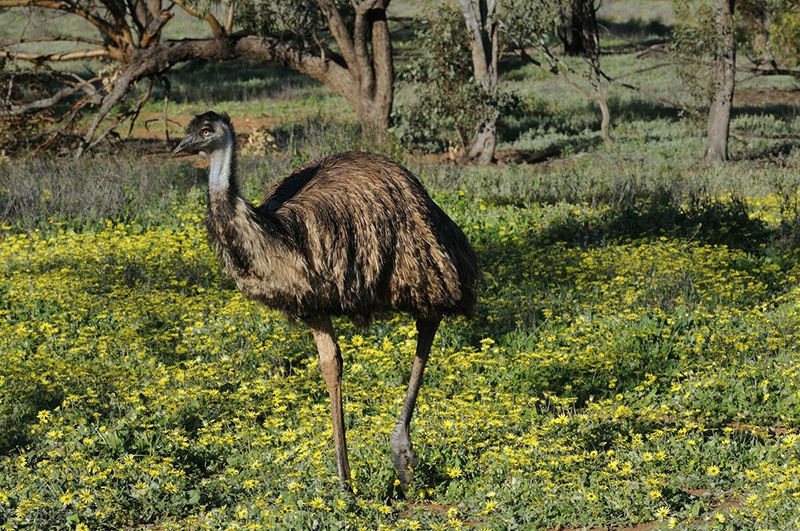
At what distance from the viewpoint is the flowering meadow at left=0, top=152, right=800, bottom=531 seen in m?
5.61

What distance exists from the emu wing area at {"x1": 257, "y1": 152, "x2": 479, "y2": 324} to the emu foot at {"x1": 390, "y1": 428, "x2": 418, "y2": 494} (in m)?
0.71

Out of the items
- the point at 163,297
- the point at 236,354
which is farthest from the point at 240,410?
the point at 163,297

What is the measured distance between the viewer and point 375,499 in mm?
5734

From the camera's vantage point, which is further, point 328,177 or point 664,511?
point 328,177

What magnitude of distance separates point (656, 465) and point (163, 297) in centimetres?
458

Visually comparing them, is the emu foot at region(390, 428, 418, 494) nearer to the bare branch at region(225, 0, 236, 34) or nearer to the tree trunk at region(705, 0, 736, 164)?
the bare branch at region(225, 0, 236, 34)

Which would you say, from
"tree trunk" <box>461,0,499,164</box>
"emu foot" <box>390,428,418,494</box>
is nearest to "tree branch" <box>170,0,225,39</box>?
"tree trunk" <box>461,0,499,164</box>

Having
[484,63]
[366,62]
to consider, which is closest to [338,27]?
[366,62]

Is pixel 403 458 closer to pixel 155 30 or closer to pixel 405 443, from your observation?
pixel 405 443

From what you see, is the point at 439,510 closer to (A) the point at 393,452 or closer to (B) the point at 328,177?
(A) the point at 393,452

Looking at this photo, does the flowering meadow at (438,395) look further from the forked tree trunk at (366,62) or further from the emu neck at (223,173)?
the forked tree trunk at (366,62)

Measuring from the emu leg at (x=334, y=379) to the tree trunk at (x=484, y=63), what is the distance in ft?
38.8

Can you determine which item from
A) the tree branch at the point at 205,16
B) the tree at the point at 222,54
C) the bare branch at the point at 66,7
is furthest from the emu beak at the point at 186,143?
the bare branch at the point at 66,7

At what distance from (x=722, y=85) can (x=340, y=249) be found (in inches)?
510
